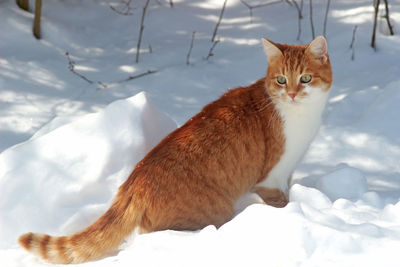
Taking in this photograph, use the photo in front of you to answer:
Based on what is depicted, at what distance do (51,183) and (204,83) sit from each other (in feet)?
5.72

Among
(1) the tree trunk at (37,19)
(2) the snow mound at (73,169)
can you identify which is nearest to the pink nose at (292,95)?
(2) the snow mound at (73,169)

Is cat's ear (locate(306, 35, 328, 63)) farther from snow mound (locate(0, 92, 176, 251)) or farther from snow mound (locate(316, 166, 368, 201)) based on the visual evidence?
snow mound (locate(0, 92, 176, 251))

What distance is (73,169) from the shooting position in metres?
2.73

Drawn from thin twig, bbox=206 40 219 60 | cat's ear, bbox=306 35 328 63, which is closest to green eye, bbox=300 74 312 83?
cat's ear, bbox=306 35 328 63

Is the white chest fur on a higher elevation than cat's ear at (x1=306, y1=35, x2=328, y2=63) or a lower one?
lower

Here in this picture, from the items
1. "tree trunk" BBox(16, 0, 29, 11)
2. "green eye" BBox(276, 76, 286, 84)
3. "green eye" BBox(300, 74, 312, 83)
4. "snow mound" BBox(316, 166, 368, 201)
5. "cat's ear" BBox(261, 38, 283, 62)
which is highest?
"cat's ear" BBox(261, 38, 283, 62)

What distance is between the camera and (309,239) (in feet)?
6.47

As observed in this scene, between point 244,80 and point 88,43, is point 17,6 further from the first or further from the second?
point 244,80

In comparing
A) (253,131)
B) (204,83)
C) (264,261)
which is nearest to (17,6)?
(204,83)

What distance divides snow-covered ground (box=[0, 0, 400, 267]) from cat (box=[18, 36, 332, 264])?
0.36 ft

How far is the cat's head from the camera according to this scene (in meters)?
2.68

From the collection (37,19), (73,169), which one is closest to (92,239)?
(73,169)

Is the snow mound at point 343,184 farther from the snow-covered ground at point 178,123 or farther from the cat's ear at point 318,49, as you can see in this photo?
the cat's ear at point 318,49

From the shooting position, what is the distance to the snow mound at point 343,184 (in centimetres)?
272
